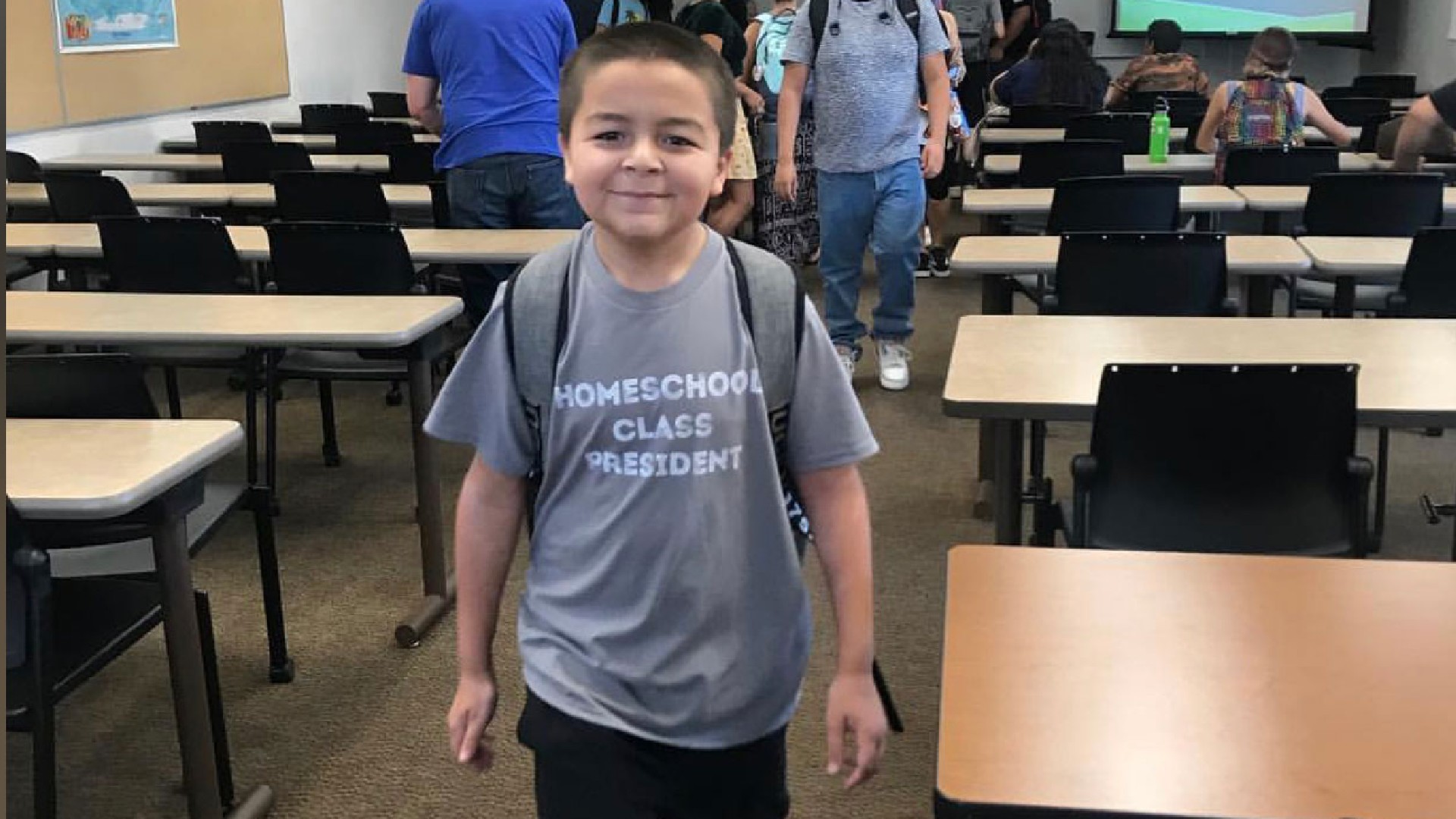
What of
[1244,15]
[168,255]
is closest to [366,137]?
[168,255]

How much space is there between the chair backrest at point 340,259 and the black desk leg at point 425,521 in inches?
27.3

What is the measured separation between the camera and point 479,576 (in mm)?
1397

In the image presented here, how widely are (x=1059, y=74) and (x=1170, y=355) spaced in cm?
516

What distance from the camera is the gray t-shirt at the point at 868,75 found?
450 cm

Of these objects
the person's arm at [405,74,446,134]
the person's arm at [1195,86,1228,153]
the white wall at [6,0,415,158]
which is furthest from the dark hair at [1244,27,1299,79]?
the white wall at [6,0,415,158]

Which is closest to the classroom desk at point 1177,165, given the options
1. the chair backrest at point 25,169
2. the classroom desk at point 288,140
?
the classroom desk at point 288,140

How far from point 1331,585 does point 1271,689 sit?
0.98 ft

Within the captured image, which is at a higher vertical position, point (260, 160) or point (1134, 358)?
point (260, 160)

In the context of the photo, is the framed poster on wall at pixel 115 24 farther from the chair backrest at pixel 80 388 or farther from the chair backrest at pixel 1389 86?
the chair backrest at pixel 1389 86

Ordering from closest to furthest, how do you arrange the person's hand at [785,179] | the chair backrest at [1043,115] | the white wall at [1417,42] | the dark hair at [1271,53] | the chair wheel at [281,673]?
1. the chair wheel at [281,673]
2. the person's hand at [785,179]
3. the dark hair at [1271,53]
4. the chair backrest at [1043,115]
5. the white wall at [1417,42]

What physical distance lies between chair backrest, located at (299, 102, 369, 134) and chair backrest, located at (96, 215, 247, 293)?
4.18 m

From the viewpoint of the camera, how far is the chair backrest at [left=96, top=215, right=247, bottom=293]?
3.78 meters

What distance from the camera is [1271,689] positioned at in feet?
4.00

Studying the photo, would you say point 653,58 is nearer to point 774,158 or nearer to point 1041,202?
point 1041,202
